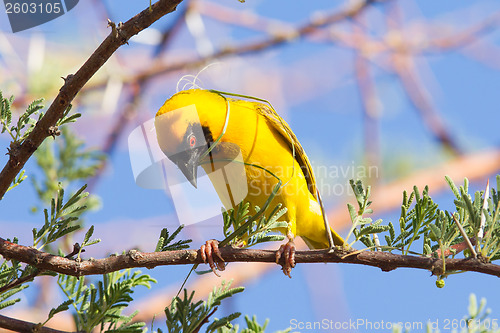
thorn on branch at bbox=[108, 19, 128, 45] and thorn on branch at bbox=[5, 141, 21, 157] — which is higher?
thorn on branch at bbox=[108, 19, 128, 45]

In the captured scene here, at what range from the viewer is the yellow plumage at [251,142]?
2.33 metres

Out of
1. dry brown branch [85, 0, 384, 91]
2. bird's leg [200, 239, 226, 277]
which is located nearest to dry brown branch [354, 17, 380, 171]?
dry brown branch [85, 0, 384, 91]

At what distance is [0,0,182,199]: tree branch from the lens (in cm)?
139

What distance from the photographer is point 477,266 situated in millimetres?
1532

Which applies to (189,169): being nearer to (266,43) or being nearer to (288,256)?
(288,256)

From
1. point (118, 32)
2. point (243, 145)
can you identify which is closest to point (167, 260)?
point (118, 32)

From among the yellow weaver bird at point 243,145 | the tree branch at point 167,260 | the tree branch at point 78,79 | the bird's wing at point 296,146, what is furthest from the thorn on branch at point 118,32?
the bird's wing at point 296,146

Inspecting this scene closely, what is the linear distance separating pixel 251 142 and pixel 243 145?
54mm

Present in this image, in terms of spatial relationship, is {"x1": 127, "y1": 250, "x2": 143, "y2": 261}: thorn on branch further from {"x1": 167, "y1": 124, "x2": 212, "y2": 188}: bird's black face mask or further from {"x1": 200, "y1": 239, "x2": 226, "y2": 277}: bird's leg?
{"x1": 167, "y1": 124, "x2": 212, "y2": 188}: bird's black face mask

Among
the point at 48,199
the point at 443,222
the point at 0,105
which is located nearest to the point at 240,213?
the point at 443,222

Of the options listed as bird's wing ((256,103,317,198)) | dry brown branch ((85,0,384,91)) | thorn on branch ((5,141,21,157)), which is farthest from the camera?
dry brown branch ((85,0,384,91))

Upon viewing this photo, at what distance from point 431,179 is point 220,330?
3184 mm

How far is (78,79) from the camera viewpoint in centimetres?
146

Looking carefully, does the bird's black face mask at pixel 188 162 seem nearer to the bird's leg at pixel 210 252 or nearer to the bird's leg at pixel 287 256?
the bird's leg at pixel 210 252
